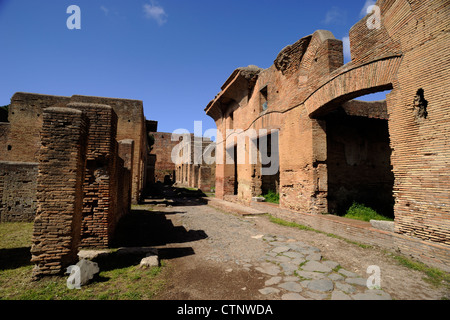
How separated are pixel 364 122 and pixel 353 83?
4280mm

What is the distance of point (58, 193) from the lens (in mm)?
3199

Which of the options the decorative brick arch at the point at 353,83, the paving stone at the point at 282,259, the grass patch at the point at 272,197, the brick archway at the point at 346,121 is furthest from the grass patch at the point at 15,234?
the grass patch at the point at 272,197

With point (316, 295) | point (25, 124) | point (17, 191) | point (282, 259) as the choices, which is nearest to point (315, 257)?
point (282, 259)

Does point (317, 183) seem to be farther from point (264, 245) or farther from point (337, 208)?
point (264, 245)

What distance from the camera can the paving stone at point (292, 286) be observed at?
2861mm

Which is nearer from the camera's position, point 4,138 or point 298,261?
point 298,261

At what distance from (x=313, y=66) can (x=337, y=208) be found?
4851 millimetres

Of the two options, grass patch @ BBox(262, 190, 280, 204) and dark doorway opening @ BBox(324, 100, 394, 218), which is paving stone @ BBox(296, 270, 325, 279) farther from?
grass patch @ BBox(262, 190, 280, 204)

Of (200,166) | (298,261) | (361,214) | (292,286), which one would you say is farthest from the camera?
(200,166)

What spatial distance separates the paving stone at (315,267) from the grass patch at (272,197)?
6.50m

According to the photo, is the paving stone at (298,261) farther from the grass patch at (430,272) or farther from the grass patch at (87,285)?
the grass patch at (87,285)

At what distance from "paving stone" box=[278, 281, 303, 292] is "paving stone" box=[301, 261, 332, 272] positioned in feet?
1.96

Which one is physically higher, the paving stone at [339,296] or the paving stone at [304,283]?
the paving stone at [339,296]

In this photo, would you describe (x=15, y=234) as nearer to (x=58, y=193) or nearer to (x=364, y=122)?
(x=58, y=193)
